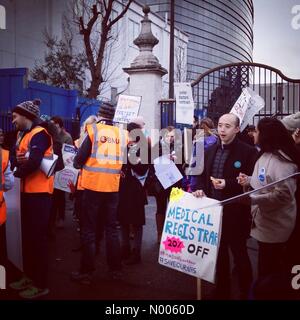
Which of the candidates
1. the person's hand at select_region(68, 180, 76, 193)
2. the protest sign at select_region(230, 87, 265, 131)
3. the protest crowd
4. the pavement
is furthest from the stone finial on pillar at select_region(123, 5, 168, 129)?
the pavement

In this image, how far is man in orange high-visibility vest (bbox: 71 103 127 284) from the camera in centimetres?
500

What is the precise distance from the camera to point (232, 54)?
85.8 metres

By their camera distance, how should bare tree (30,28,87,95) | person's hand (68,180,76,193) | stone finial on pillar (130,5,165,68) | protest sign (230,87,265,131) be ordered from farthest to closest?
bare tree (30,28,87,95) < stone finial on pillar (130,5,165,68) < person's hand (68,180,76,193) < protest sign (230,87,265,131)

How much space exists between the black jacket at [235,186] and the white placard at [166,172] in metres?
1.95

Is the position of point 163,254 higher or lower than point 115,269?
higher

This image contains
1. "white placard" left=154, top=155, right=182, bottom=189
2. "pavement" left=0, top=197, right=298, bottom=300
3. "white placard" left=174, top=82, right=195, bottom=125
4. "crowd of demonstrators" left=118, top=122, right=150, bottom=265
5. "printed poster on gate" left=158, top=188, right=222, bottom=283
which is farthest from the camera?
"white placard" left=174, top=82, right=195, bottom=125

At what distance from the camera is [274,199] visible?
3.70m

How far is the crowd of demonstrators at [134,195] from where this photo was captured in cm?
589

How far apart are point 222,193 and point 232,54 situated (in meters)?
85.5

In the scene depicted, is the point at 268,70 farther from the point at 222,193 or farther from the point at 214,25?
the point at 214,25

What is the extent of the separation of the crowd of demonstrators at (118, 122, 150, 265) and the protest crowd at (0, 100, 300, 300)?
0.01 metres

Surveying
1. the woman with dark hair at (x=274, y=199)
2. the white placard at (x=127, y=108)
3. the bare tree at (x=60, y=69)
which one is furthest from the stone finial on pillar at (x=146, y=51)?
the bare tree at (x=60, y=69)

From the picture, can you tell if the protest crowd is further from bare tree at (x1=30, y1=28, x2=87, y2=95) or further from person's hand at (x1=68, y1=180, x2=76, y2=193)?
bare tree at (x1=30, y1=28, x2=87, y2=95)
